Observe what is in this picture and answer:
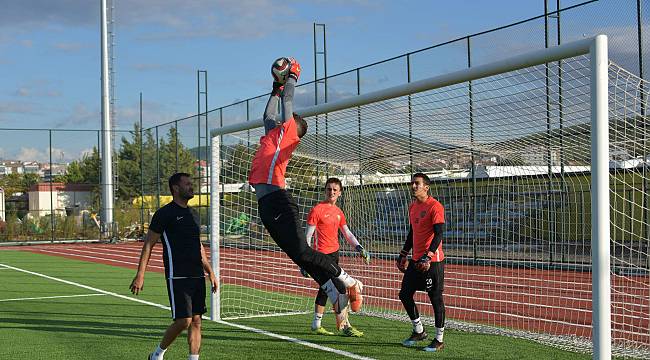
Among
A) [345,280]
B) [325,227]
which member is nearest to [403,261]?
[325,227]

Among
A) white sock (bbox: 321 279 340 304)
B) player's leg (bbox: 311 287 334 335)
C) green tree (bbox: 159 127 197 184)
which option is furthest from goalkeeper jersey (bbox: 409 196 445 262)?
green tree (bbox: 159 127 197 184)

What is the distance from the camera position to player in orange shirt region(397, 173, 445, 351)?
28.9ft

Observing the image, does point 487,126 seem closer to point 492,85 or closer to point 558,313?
point 492,85

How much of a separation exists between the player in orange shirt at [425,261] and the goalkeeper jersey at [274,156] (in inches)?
107

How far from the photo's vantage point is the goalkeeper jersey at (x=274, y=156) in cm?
664

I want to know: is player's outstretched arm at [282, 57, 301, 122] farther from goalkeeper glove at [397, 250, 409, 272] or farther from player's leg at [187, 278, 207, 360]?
goalkeeper glove at [397, 250, 409, 272]

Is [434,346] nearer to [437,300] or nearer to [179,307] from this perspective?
[437,300]

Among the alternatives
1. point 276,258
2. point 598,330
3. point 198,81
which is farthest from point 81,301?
point 198,81

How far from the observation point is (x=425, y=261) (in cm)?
869

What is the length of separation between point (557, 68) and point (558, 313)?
4.99 metres

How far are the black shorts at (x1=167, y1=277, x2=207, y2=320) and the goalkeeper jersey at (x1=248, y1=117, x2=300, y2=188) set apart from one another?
1.29 m

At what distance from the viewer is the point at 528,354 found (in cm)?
858

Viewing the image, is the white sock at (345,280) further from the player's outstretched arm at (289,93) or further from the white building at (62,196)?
the white building at (62,196)

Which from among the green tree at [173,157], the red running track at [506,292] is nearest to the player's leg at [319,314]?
the red running track at [506,292]
